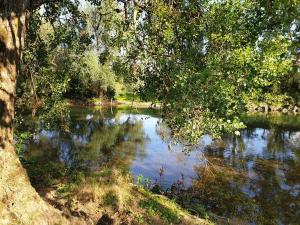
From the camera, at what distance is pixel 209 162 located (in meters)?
20.7

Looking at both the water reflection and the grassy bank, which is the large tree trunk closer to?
the grassy bank

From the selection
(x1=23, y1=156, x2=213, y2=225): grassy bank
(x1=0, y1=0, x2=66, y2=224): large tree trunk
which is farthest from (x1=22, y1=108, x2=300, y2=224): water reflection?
(x1=0, y1=0, x2=66, y2=224): large tree trunk

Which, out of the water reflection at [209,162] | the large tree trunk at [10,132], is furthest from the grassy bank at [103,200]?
the water reflection at [209,162]

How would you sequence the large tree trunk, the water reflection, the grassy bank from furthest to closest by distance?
the water reflection, the grassy bank, the large tree trunk

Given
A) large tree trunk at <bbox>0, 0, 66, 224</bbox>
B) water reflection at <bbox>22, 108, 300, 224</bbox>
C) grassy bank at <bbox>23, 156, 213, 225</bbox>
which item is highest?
large tree trunk at <bbox>0, 0, 66, 224</bbox>

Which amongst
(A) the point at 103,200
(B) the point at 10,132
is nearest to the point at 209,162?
(A) the point at 103,200

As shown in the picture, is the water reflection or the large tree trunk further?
the water reflection

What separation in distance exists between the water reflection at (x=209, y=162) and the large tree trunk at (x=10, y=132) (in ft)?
19.4

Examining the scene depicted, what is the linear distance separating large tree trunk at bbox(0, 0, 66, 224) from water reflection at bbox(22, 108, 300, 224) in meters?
5.91

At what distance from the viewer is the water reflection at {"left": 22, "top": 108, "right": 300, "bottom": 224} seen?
22031mm

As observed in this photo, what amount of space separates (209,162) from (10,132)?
13357 millimetres

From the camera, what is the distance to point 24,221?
29.6 ft

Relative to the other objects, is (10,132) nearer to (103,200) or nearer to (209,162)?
(103,200)

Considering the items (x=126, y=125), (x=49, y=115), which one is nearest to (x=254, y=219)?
(x=49, y=115)
